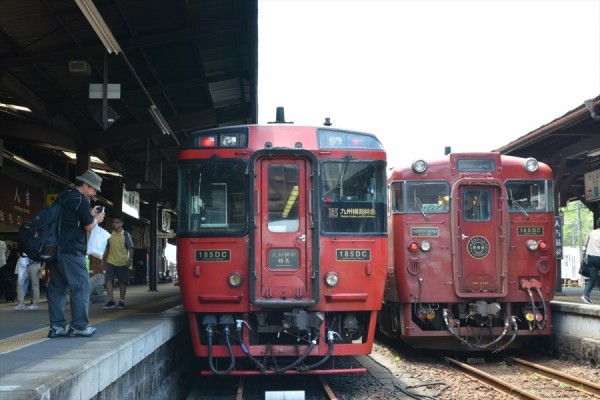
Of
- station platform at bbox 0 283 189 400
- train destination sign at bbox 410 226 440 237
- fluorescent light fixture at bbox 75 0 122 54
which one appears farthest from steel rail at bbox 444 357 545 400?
fluorescent light fixture at bbox 75 0 122 54

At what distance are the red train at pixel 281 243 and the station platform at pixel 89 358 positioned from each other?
0.73 m

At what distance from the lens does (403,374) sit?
9.36 m

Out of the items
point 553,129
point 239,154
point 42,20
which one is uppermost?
point 42,20

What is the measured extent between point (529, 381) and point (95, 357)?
592cm

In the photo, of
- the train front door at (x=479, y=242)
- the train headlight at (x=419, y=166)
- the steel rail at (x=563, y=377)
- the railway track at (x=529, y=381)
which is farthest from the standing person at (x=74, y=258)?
the steel rail at (x=563, y=377)

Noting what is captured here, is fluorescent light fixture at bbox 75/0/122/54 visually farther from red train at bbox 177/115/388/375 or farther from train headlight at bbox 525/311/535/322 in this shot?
train headlight at bbox 525/311/535/322

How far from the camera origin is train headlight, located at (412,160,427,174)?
10062 millimetres

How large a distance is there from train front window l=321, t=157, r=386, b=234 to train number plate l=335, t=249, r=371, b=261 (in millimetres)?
228

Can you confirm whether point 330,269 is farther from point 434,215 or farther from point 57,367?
point 57,367

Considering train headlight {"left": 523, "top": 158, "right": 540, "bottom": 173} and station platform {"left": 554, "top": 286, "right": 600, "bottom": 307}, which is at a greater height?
train headlight {"left": 523, "top": 158, "right": 540, "bottom": 173}

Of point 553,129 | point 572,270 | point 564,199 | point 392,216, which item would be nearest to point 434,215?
point 392,216

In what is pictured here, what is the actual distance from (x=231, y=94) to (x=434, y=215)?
734 centimetres

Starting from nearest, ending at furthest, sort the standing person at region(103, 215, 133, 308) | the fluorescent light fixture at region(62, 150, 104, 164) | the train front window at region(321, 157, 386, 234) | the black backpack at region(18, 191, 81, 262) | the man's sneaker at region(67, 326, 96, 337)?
the black backpack at region(18, 191, 81, 262) → the man's sneaker at region(67, 326, 96, 337) → the train front window at region(321, 157, 386, 234) → the standing person at region(103, 215, 133, 308) → the fluorescent light fixture at region(62, 150, 104, 164)

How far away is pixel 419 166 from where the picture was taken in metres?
10.1
